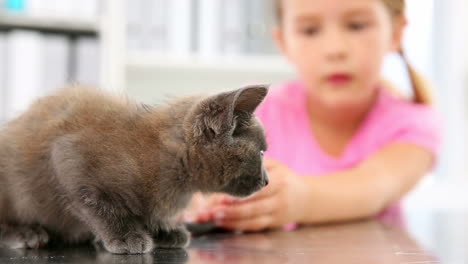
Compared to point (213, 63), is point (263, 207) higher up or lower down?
lower down

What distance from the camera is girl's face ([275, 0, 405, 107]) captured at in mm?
1394

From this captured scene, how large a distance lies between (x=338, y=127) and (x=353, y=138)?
0.08 meters

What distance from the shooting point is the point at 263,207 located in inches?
41.0

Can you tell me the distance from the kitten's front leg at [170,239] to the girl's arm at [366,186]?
353 mm

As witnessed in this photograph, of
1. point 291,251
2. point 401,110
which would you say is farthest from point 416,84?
point 291,251

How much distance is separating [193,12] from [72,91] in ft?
5.67

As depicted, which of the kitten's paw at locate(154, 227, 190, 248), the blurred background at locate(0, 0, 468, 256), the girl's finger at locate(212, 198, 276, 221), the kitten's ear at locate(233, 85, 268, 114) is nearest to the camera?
the kitten's ear at locate(233, 85, 268, 114)

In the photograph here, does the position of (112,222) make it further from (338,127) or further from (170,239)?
(338,127)

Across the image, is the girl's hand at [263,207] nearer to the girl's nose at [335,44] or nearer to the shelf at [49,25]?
the girl's nose at [335,44]

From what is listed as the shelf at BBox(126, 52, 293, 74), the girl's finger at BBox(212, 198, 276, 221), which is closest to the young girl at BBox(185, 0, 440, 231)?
the girl's finger at BBox(212, 198, 276, 221)

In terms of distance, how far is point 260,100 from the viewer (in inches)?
29.0

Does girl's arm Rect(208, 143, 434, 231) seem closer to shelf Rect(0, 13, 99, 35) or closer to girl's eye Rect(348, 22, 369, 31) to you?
girl's eye Rect(348, 22, 369, 31)

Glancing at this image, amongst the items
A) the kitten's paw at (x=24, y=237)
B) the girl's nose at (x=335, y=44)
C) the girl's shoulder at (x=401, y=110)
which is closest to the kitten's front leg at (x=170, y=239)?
the kitten's paw at (x=24, y=237)

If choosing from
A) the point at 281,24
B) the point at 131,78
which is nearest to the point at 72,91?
the point at 281,24
